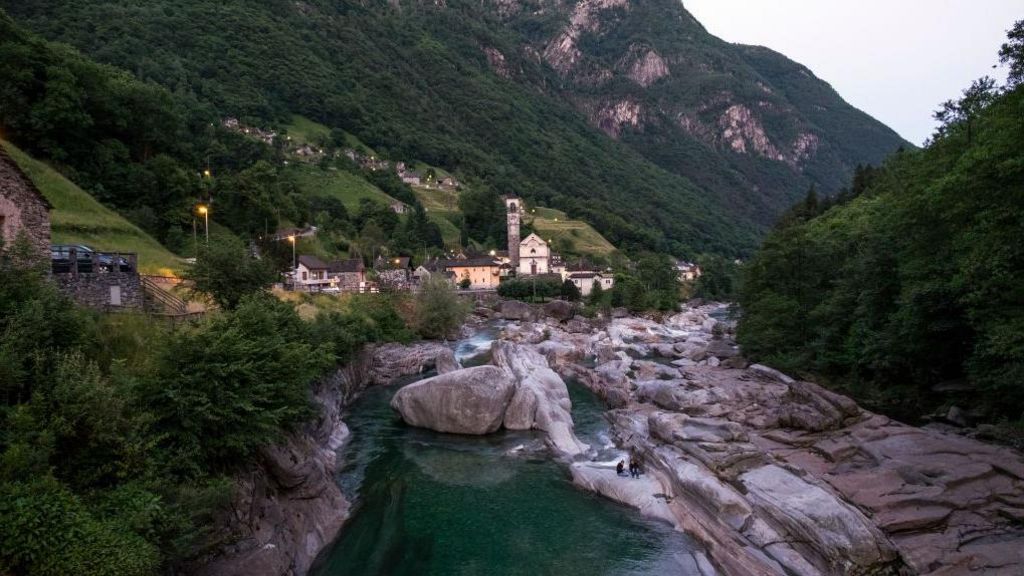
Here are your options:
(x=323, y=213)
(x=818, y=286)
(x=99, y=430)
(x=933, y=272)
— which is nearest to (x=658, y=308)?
(x=818, y=286)

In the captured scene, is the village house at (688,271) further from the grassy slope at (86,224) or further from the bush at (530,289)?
the grassy slope at (86,224)

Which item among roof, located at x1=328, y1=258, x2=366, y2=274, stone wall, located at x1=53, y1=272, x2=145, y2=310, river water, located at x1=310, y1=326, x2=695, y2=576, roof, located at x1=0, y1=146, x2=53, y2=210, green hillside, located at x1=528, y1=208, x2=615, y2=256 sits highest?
green hillside, located at x1=528, y1=208, x2=615, y2=256

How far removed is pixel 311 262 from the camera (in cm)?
7369

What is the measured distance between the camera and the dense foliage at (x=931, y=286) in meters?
21.1

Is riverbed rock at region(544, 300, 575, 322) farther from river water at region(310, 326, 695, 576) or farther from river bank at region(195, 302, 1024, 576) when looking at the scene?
river water at region(310, 326, 695, 576)

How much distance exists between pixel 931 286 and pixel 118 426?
108ft

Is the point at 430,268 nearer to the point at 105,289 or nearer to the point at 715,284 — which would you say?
the point at 715,284

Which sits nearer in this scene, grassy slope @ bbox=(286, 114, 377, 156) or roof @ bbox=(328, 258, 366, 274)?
roof @ bbox=(328, 258, 366, 274)

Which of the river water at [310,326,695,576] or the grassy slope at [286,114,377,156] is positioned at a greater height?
the grassy slope at [286,114,377,156]

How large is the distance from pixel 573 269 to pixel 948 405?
306 feet

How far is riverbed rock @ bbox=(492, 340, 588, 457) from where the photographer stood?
2977 centimetres

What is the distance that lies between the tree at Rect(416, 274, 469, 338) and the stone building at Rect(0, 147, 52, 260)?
135 ft

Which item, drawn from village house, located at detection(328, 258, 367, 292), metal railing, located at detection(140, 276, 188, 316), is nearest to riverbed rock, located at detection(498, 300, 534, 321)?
village house, located at detection(328, 258, 367, 292)

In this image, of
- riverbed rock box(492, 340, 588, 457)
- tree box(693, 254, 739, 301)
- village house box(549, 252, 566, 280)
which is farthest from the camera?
tree box(693, 254, 739, 301)
